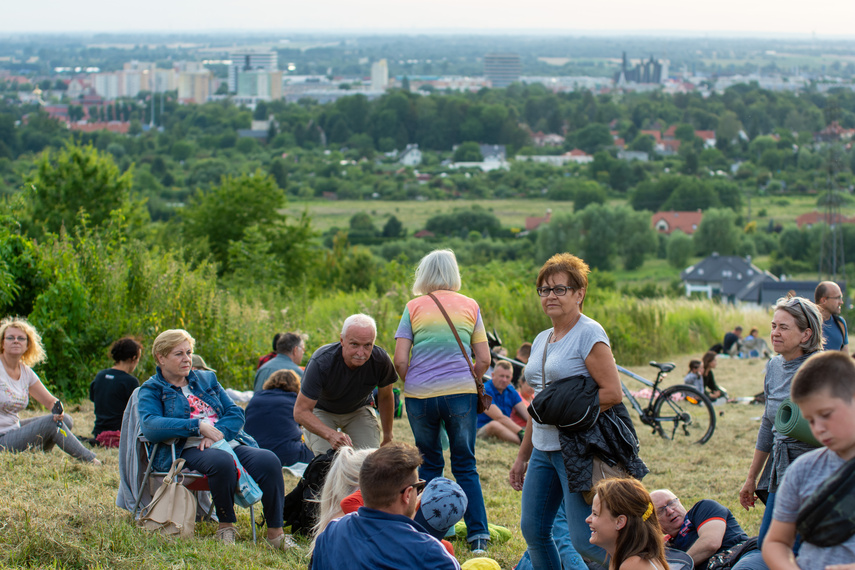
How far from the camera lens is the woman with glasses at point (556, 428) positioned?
10.6 ft

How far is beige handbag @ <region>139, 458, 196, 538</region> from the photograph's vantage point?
4109 mm

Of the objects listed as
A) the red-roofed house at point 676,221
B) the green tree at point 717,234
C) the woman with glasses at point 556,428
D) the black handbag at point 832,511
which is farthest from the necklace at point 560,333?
the red-roofed house at point 676,221

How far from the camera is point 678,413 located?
780cm

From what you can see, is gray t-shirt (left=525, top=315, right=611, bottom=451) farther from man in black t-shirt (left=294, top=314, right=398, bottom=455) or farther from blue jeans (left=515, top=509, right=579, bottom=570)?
man in black t-shirt (left=294, top=314, right=398, bottom=455)

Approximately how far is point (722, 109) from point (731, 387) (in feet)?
529

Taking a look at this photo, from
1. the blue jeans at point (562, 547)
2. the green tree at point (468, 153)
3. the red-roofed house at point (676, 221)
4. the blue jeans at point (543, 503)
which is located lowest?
the red-roofed house at point (676, 221)

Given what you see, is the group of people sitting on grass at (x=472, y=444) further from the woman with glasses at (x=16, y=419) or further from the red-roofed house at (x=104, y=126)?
the red-roofed house at (x=104, y=126)

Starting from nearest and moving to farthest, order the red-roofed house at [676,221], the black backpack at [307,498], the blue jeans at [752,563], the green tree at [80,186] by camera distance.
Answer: the blue jeans at [752,563] → the black backpack at [307,498] → the green tree at [80,186] → the red-roofed house at [676,221]

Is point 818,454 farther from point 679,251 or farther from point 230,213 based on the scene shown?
point 679,251

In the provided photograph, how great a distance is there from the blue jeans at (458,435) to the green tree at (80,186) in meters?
22.9

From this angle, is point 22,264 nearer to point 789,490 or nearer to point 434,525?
point 434,525

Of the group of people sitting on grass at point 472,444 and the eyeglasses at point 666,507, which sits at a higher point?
the group of people sitting on grass at point 472,444

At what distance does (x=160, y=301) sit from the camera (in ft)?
29.5

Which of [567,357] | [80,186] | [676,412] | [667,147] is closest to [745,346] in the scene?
[676,412]
